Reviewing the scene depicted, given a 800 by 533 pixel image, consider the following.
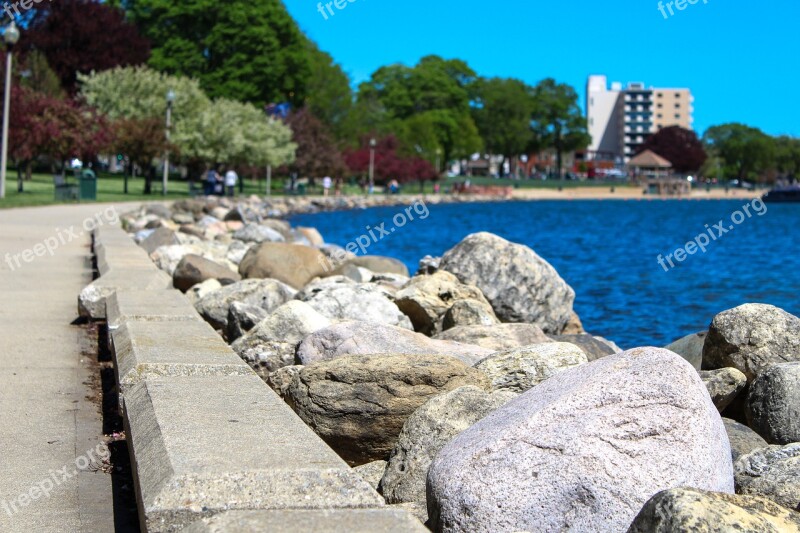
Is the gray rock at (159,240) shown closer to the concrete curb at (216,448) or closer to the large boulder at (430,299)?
the large boulder at (430,299)

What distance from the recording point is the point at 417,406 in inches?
249

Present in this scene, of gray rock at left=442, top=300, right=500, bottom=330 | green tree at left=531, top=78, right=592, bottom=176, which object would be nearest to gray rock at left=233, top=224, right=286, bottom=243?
gray rock at left=442, top=300, right=500, bottom=330

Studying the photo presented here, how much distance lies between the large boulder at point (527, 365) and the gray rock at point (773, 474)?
160 cm

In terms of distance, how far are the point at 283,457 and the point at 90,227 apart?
19.6m

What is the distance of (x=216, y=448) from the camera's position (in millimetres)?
4438

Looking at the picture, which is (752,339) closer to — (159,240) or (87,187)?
(159,240)

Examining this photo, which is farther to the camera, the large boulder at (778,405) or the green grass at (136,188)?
the green grass at (136,188)

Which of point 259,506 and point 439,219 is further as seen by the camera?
point 439,219

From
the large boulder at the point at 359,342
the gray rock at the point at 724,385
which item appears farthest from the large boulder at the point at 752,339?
the large boulder at the point at 359,342

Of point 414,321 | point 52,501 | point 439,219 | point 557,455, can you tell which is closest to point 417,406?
point 557,455

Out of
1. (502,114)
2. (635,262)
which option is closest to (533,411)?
(635,262)

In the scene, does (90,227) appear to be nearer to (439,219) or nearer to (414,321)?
(414,321)

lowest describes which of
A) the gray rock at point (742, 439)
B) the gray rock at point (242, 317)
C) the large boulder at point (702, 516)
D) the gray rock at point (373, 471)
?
the gray rock at point (373, 471)

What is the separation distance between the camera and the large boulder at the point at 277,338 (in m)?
8.35
